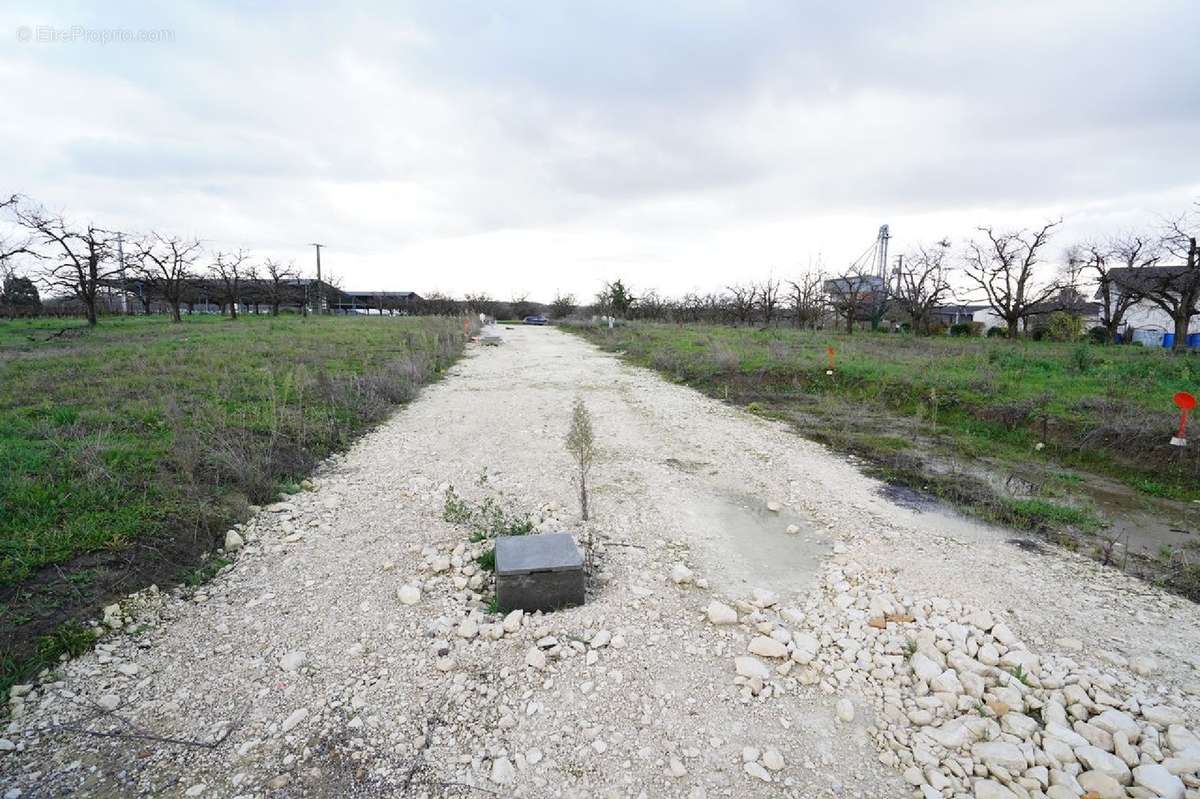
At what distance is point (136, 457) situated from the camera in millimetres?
5609

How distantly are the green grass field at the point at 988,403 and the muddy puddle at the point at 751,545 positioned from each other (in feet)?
9.52

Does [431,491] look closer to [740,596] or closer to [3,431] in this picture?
[740,596]

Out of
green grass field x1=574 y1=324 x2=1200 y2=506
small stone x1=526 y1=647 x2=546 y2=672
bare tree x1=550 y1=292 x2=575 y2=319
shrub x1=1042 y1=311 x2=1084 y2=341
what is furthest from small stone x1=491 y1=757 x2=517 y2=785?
bare tree x1=550 y1=292 x2=575 y2=319

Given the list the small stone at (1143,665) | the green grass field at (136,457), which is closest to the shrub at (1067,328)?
the small stone at (1143,665)

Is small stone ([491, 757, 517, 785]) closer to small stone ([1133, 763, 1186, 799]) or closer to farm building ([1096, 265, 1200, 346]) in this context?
small stone ([1133, 763, 1186, 799])

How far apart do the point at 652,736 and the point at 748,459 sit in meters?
4.88

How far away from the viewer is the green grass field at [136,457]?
3756 mm

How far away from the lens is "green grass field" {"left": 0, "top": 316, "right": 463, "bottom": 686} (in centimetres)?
376

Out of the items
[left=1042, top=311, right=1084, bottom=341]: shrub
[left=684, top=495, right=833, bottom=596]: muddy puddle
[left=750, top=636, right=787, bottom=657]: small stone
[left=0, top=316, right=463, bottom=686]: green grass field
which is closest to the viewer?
[left=750, top=636, right=787, bottom=657]: small stone

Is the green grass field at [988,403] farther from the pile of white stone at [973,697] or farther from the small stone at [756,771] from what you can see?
the small stone at [756,771]

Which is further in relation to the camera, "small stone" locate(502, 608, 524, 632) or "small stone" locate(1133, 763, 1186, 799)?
"small stone" locate(502, 608, 524, 632)

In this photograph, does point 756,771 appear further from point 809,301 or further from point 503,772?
point 809,301

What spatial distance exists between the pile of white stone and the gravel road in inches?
0.8

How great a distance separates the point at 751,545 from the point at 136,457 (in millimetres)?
6204
